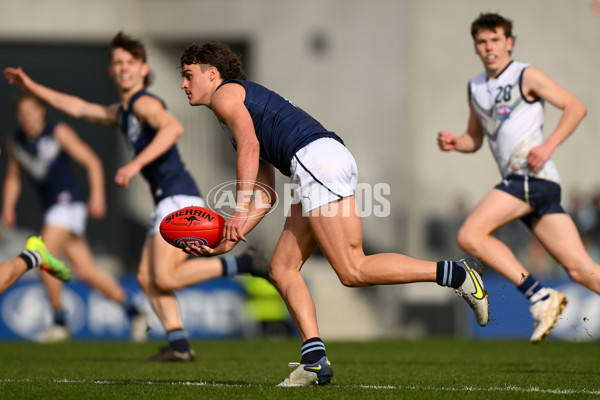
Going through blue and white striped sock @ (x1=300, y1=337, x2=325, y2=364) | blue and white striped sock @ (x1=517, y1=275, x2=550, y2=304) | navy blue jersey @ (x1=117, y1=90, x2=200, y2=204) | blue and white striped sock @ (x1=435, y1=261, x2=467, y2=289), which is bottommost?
blue and white striped sock @ (x1=300, y1=337, x2=325, y2=364)

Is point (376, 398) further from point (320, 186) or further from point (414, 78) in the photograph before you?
point (414, 78)

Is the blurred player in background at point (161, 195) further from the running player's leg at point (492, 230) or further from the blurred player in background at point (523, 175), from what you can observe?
the blurred player in background at point (523, 175)

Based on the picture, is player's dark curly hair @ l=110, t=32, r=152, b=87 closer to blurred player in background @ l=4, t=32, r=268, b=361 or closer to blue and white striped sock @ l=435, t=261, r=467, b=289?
blurred player in background @ l=4, t=32, r=268, b=361

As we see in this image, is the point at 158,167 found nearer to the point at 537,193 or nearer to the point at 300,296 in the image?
the point at 300,296

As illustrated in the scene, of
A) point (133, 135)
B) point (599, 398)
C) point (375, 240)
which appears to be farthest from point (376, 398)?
point (375, 240)

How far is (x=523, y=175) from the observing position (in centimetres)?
698

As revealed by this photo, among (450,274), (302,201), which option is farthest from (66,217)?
(450,274)

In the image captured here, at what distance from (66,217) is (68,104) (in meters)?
2.77

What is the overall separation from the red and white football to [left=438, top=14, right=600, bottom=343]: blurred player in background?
2168 mm

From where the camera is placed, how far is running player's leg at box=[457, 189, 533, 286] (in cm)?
690

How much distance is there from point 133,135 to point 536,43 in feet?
40.9

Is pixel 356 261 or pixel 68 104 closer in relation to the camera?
pixel 356 261

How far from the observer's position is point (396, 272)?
5.37m

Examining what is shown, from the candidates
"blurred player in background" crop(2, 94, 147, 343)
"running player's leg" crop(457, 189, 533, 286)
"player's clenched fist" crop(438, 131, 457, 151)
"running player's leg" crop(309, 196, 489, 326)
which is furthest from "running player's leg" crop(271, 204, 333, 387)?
"blurred player in background" crop(2, 94, 147, 343)
